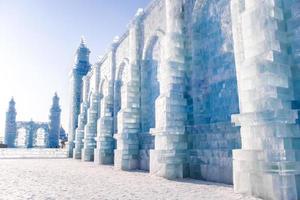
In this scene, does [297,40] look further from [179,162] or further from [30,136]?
[30,136]

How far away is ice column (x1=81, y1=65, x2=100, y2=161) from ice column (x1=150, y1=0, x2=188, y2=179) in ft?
39.2

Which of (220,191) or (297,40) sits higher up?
(297,40)

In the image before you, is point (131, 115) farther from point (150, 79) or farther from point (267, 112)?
point (267, 112)

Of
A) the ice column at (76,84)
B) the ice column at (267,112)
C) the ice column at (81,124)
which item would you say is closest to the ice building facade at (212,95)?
the ice column at (267,112)

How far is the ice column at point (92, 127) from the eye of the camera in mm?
21000

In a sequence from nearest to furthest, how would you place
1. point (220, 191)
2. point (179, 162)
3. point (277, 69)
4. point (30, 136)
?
1. point (277, 69)
2. point (220, 191)
3. point (179, 162)
4. point (30, 136)

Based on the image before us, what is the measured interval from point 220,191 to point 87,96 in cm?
2169

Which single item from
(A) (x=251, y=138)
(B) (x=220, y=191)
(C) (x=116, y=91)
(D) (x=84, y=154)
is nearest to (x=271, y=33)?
(A) (x=251, y=138)

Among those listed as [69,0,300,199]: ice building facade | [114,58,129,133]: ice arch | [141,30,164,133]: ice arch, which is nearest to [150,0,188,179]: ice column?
[69,0,300,199]: ice building facade

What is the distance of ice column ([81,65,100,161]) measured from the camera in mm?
21000

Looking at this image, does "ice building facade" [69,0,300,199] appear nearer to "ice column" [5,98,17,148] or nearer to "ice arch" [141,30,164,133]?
"ice arch" [141,30,164,133]

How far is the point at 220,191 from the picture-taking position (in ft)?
22.3

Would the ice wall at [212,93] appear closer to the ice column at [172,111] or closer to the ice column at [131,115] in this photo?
the ice column at [172,111]

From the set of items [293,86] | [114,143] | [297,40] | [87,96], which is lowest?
[114,143]
